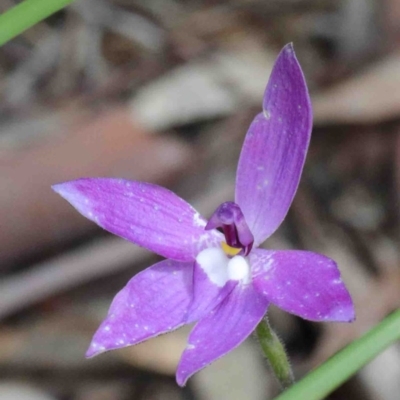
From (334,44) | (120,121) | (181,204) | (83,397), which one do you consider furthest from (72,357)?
(334,44)

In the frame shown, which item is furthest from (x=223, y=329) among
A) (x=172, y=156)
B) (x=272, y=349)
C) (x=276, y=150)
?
(x=172, y=156)

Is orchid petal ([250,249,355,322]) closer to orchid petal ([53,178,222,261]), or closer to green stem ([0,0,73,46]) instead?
orchid petal ([53,178,222,261])

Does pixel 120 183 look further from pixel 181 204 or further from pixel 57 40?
pixel 57 40

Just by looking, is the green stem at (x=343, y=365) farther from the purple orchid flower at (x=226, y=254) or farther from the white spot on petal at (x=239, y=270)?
the white spot on petal at (x=239, y=270)

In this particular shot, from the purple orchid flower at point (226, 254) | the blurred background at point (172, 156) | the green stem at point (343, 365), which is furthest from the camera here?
the blurred background at point (172, 156)

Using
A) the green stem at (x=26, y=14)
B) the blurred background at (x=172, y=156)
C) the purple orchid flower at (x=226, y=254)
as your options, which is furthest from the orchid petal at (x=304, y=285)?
the blurred background at (x=172, y=156)

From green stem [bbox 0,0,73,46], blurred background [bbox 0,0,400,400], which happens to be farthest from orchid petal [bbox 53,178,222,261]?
blurred background [bbox 0,0,400,400]
